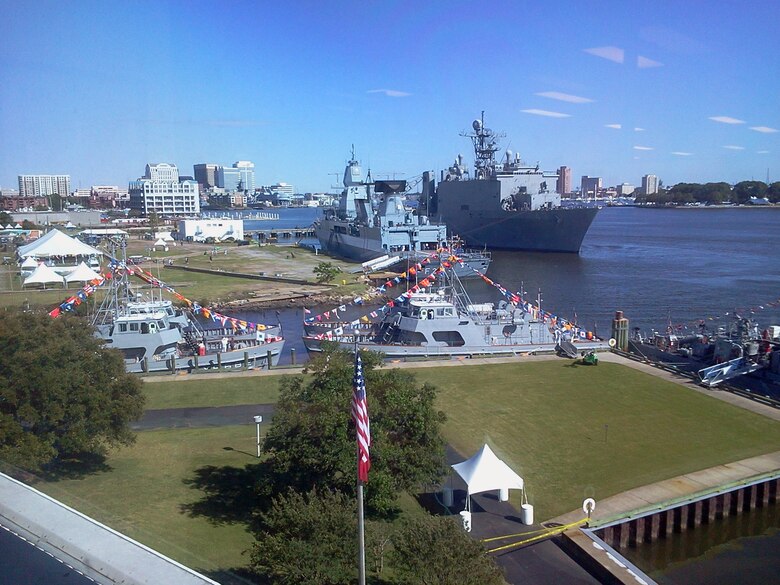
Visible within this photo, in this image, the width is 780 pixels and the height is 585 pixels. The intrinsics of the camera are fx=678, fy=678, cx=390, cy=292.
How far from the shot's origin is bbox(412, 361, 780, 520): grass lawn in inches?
437

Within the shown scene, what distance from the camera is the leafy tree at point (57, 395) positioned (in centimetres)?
872

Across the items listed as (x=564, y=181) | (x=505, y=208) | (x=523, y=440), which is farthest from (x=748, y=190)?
(x=523, y=440)

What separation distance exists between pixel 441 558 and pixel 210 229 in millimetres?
63231

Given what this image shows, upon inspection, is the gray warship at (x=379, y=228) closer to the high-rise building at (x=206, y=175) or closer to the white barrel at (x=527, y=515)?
the white barrel at (x=527, y=515)

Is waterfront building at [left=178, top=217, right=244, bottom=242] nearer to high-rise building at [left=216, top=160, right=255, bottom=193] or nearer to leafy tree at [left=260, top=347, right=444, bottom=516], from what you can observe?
leafy tree at [left=260, top=347, right=444, bottom=516]

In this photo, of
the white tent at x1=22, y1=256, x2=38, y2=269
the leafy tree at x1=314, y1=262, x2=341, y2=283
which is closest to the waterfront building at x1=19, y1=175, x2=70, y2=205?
the white tent at x1=22, y1=256, x2=38, y2=269

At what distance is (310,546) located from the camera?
261 inches

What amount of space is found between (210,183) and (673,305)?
496ft

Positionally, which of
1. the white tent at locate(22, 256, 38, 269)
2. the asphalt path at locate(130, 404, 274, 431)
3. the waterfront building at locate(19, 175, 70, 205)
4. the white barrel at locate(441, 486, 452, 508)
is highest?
the waterfront building at locate(19, 175, 70, 205)

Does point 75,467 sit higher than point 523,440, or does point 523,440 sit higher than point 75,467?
point 75,467

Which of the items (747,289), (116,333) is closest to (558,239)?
(747,289)

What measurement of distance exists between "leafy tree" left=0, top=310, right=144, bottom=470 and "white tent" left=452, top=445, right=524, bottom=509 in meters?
5.13

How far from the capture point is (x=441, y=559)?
6328 mm

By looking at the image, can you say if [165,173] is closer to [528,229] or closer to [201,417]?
[528,229]
